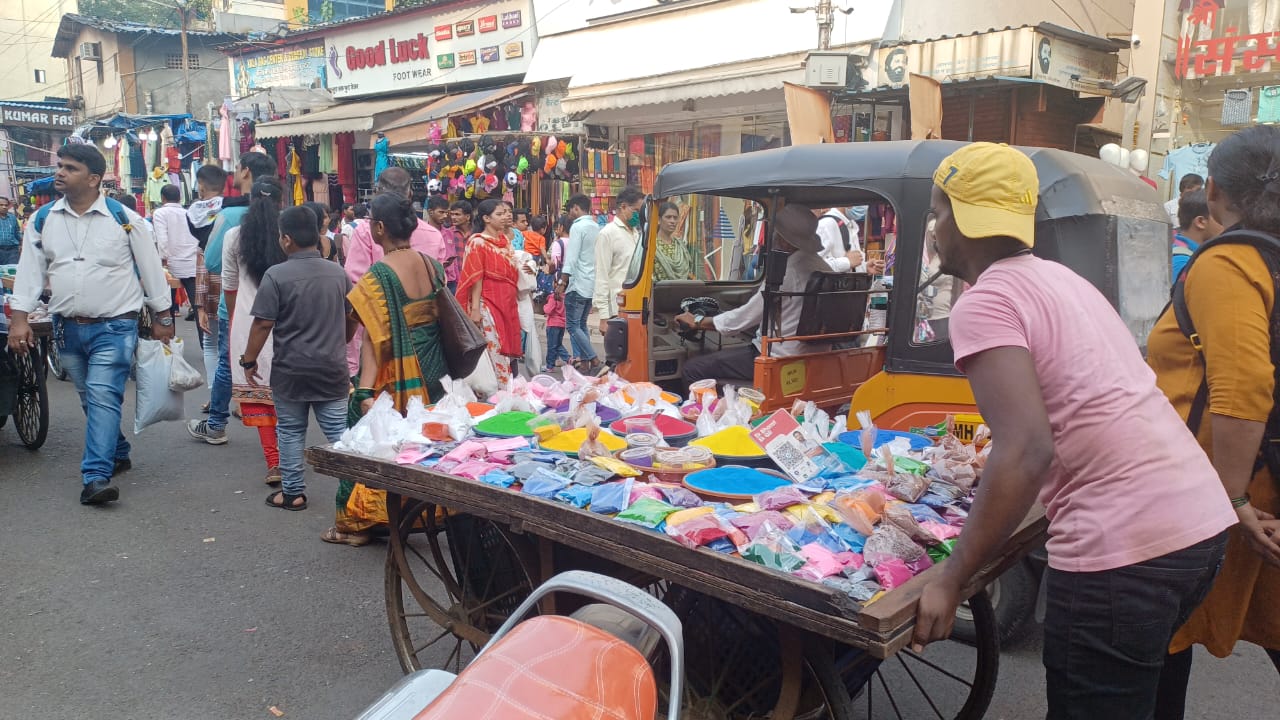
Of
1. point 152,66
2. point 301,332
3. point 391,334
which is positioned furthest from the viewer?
point 152,66

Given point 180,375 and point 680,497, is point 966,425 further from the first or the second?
point 180,375

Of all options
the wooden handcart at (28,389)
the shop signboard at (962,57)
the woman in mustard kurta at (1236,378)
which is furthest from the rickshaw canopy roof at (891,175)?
the shop signboard at (962,57)

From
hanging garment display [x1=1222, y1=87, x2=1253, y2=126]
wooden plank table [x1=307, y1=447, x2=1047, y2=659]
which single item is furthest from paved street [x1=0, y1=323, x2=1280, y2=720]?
hanging garment display [x1=1222, y1=87, x2=1253, y2=126]

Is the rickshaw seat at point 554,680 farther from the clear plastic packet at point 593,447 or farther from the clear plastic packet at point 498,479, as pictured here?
the clear plastic packet at point 593,447

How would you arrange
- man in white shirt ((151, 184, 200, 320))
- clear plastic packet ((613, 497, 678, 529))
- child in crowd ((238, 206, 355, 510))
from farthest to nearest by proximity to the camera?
man in white shirt ((151, 184, 200, 320)), child in crowd ((238, 206, 355, 510)), clear plastic packet ((613, 497, 678, 529))

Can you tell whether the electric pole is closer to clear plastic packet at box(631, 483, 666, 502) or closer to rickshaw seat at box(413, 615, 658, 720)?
clear plastic packet at box(631, 483, 666, 502)

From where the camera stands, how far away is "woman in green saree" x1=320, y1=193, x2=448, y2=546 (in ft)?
14.3

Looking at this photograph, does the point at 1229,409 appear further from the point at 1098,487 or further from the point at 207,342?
the point at 207,342

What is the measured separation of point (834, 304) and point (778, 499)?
309 centimetres

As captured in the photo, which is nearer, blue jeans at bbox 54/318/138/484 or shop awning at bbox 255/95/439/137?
blue jeans at bbox 54/318/138/484

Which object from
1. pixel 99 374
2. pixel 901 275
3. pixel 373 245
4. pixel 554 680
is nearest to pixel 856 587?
pixel 554 680

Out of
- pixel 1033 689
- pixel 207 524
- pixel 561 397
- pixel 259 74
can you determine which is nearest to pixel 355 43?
Answer: pixel 259 74

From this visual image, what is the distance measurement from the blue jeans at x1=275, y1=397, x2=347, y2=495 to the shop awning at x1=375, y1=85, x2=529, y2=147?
1031cm

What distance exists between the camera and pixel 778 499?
7.94 ft
